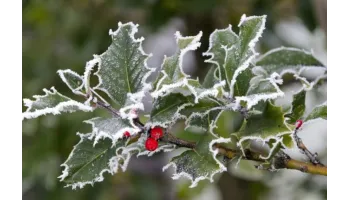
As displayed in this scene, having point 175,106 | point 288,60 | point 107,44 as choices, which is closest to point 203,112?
point 175,106

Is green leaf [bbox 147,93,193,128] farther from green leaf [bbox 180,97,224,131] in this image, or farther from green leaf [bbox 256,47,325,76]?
green leaf [bbox 256,47,325,76]

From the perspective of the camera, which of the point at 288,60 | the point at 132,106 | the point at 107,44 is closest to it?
the point at 132,106

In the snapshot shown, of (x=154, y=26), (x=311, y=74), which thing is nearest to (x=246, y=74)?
(x=311, y=74)

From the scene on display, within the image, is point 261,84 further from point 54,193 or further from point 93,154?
point 54,193

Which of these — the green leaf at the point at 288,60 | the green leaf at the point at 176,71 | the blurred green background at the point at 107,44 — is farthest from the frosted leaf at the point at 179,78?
the blurred green background at the point at 107,44

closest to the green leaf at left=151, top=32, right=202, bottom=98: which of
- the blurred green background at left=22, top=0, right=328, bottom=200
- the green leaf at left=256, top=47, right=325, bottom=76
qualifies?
the green leaf at left=256, top=47, right=325, bottom=76

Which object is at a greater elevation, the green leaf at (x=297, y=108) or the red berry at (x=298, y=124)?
the green leaf at (x=297, y=108)

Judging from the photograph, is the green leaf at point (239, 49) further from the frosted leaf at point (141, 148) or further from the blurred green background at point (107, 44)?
the blurred green background at point (107, 44)

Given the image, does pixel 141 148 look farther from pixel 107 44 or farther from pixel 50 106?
pixel 107 44
